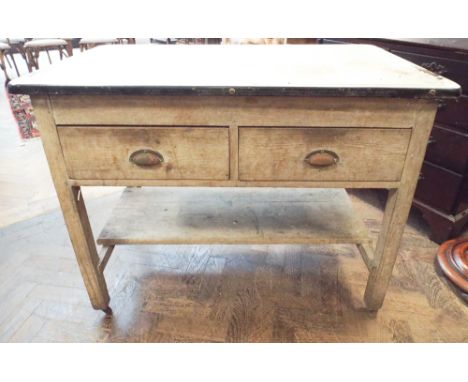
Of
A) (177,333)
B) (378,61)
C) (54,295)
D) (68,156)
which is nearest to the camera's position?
(68,156)

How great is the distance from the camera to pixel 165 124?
1023 millimetres

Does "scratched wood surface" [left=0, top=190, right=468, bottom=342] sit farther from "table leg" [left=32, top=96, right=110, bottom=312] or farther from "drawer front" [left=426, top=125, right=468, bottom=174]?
"drawer front" [left=426, top=125, right=468, bottom=174]

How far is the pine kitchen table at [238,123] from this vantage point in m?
0.96

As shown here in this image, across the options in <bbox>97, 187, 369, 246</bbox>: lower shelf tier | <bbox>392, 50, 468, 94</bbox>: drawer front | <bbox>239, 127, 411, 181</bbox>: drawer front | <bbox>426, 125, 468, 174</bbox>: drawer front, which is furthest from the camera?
<bbox>426, 125, 468, 174</bbox>: drawer front

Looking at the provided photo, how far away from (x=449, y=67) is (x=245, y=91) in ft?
3.72

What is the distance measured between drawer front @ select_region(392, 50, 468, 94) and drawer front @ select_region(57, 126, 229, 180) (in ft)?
3.78

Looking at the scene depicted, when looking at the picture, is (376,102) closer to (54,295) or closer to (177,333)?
(177,333)

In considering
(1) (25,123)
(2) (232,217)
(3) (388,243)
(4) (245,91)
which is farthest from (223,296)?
(1) (25,123)

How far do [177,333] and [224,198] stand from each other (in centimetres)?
60

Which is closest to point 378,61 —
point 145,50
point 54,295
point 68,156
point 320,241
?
point 320,241

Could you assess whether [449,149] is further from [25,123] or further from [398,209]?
[25,123]

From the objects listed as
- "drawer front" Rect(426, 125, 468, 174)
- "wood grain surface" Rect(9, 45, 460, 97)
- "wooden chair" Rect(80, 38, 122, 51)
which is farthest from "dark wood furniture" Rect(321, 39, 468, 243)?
"wooden chair" Rect(80, 38, 122, 51)

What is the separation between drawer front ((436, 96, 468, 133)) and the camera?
153cm

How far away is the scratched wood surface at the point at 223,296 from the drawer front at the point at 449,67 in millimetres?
855
